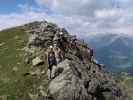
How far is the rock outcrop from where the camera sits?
60.4 meters

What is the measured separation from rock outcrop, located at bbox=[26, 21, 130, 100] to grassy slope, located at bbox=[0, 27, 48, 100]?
342 cm

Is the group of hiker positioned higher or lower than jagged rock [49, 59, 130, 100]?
higher

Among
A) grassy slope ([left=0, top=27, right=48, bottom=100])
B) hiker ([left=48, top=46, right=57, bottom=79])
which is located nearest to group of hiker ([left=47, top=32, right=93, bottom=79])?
hiker ([left=48, top=46, right=57, bottom=79])

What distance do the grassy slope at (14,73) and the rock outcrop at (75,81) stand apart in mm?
3421

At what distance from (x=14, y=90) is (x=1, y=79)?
6.26 m

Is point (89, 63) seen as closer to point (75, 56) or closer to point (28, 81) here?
point (75, 56)

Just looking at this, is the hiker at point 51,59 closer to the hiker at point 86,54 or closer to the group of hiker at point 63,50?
the group of hiker at point 63,50

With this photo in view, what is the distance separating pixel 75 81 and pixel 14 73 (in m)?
16.0

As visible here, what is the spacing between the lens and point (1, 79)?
226 ft

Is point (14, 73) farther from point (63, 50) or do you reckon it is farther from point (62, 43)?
point (62, 43)

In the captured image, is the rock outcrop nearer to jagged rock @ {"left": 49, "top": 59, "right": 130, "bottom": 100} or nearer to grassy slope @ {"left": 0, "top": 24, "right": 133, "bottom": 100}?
jagged rock @ {"left": 49, "top": 59, "right": 130, "bottom": 100}

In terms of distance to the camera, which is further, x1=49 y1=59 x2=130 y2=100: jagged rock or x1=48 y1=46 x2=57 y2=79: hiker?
x1=48 y1=46 x2=57 y2=79: hiker

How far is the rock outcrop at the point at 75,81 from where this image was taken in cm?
6044

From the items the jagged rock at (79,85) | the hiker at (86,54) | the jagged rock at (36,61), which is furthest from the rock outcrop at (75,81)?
the hiker at (86,54)
